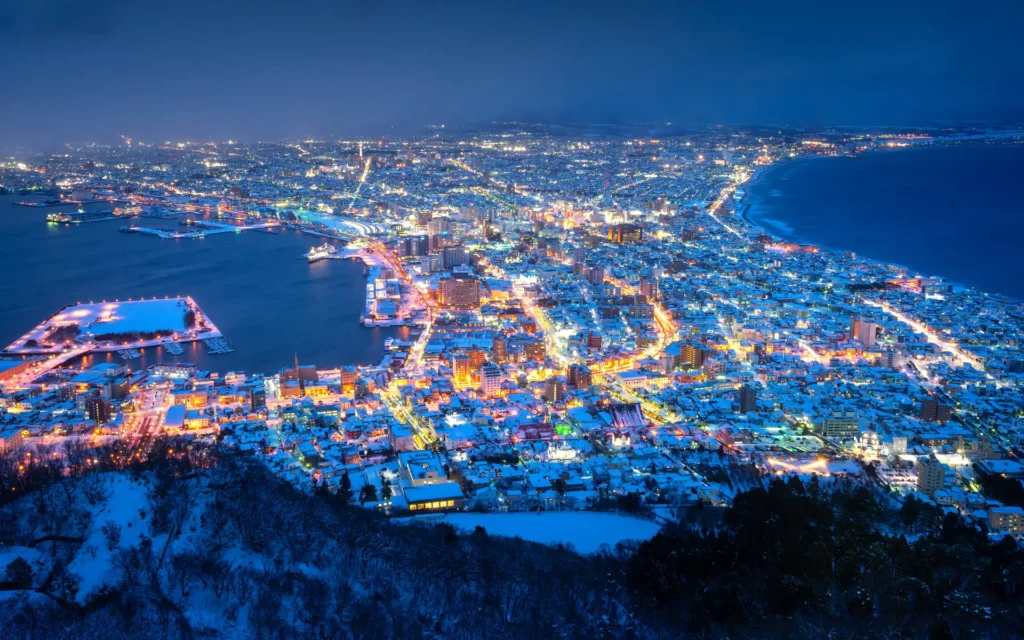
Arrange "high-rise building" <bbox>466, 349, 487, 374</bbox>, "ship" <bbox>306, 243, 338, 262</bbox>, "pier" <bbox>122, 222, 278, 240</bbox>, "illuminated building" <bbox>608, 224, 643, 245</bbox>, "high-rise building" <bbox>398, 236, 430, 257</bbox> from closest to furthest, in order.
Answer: "high-rise building" <bbox>466, 349, 487, 374</bbox> → "ship" <bbox>306, 243, 338, 262</bbox> → "high-rise building" <bbox>398, 236, 430, 257</bbox> → "illuminated building" <bbox>608, 224, 643, 245</bbox> → "pier" <bbox>122, 222, 278, 240</bbox>

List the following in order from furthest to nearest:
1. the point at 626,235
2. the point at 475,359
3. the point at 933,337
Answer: the point at 626,235, the point at 933,337, the point at 475,359

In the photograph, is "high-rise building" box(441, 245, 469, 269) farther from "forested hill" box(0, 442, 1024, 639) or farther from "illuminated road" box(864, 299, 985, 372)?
"forested hill" box(0, 442, 1024, 639)

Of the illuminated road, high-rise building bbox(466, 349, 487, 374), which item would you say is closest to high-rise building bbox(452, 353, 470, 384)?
high-rise building bbox(466, 349, 487, 374)

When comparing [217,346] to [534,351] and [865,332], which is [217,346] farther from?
[865,332]

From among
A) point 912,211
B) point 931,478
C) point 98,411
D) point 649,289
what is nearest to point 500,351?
point 649,289

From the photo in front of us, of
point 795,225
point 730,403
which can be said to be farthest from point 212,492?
point 795,225

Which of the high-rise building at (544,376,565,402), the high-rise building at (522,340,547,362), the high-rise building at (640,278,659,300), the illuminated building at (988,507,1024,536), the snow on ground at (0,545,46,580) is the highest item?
the snow on ground at (0,545,46,580)
